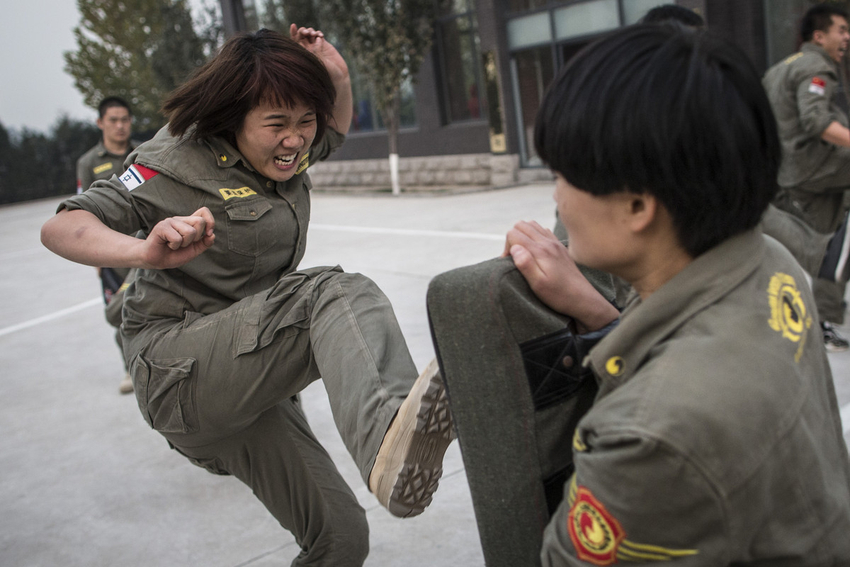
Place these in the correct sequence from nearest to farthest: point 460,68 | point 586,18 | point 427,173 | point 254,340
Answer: point 254,340 → point 586,18 → point 460,68 → point 427,173

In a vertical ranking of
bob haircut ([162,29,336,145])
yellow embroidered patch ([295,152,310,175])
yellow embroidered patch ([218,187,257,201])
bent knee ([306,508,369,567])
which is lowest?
bent knee ([306,508,369,567])

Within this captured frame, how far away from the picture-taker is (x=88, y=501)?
3447mm

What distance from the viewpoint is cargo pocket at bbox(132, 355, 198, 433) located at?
6.46 ft

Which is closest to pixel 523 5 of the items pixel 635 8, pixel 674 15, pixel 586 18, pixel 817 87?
pixel 586 18

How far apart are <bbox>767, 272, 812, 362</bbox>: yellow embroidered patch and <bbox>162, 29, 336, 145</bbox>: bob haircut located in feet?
4.51

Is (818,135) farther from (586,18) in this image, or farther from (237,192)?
(586,18)

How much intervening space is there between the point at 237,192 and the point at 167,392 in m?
0.56

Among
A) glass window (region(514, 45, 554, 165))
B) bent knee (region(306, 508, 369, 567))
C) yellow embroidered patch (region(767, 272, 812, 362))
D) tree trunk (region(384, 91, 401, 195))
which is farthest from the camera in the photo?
tree trunk (region(384, 91, 401, 195))

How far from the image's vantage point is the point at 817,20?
162 inches

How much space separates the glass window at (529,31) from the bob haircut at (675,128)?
12080mm

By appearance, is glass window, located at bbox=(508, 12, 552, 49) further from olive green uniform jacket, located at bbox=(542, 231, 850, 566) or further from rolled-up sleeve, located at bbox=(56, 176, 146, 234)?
olive green uniform jacket, located at bbox=(542, 231, 850, 566)

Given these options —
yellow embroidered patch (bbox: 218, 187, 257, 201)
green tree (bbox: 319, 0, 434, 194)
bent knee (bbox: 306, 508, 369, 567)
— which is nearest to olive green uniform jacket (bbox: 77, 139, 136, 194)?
yellow embroidered patch (bbox: 218, 187, 257, 201)

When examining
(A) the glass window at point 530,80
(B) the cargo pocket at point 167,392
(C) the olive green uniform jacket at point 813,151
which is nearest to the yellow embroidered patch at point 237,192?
(B) the cargo pocket at point 167,392

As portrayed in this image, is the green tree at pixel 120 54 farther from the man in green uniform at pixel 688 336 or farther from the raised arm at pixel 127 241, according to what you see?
the man in green uniform at pixel 688 336
